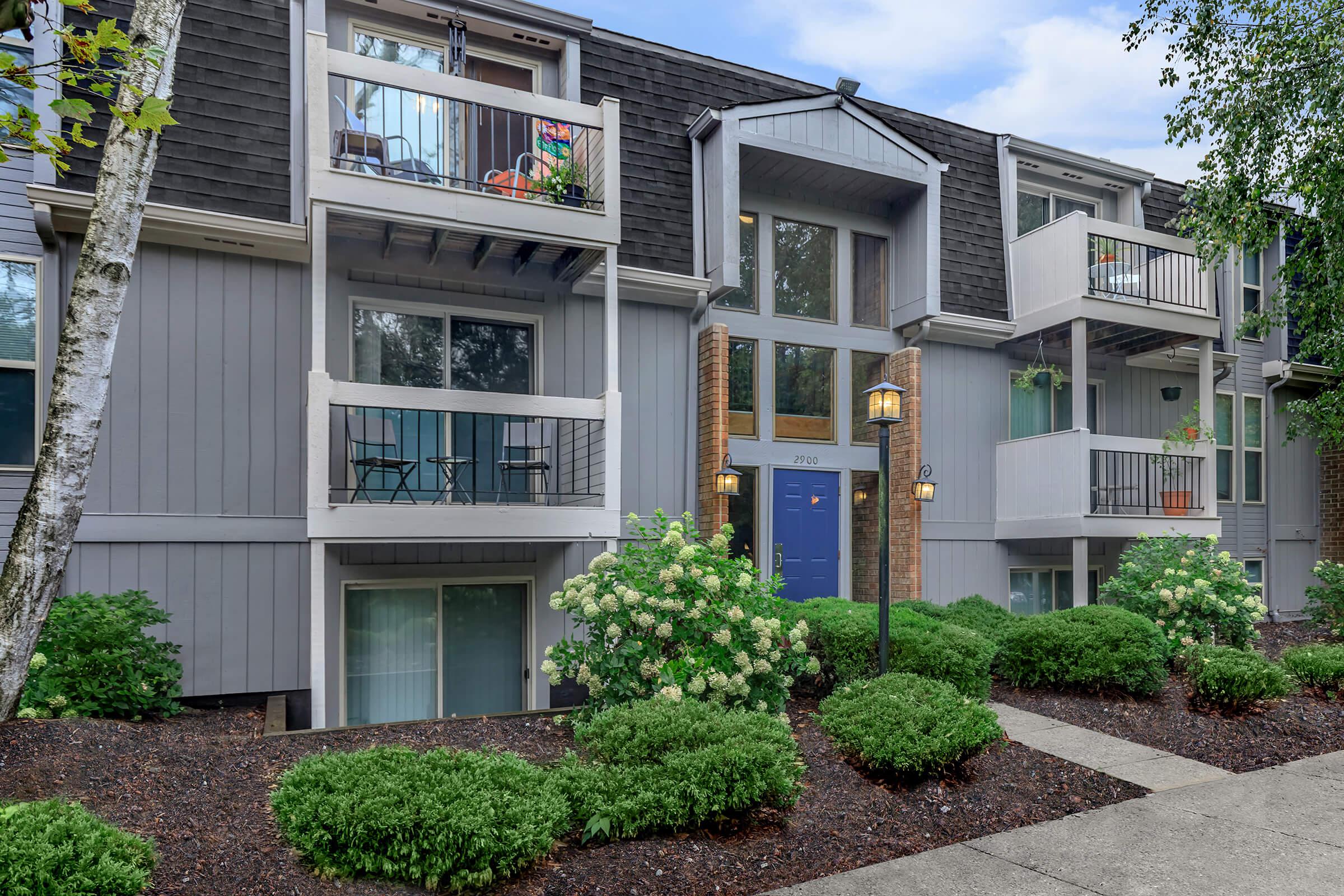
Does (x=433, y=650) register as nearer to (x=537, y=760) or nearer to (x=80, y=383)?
(x=537, y=760)

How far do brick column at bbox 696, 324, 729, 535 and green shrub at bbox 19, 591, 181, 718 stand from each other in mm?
4959

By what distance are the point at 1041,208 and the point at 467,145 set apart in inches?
313

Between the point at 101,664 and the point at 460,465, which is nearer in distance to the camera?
the point at 101,664

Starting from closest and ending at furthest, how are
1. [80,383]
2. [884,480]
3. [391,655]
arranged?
[80,383]
[884,480]
[391,655]

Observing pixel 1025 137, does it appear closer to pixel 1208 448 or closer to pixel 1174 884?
pixel 1208 448

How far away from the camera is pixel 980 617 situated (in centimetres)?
896

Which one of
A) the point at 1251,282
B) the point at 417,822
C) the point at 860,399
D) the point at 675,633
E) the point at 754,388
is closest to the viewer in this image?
the point at 417,822

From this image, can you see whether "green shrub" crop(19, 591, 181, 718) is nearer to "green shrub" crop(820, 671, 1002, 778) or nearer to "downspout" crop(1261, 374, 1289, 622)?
"green shrub" crop(820, 671, 1002, 778)

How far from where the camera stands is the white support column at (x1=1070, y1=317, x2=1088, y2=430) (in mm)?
10352

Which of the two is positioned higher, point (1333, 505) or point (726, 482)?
point (726, 482)

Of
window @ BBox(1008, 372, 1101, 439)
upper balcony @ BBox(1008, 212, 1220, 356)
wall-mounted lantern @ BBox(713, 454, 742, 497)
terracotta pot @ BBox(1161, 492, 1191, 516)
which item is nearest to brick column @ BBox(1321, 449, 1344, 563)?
terracotta pot @ BBox(1161, 492, 1191, 516)

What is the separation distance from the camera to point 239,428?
7.61 metres

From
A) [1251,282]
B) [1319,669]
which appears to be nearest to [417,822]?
[1319,669]

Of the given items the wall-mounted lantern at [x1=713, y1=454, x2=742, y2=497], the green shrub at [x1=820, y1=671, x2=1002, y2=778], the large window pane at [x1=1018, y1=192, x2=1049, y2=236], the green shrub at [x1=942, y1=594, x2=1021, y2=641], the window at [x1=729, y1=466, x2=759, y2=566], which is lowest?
the green shrub at [x1=820, y1=671, x2=1002, y2=778]
